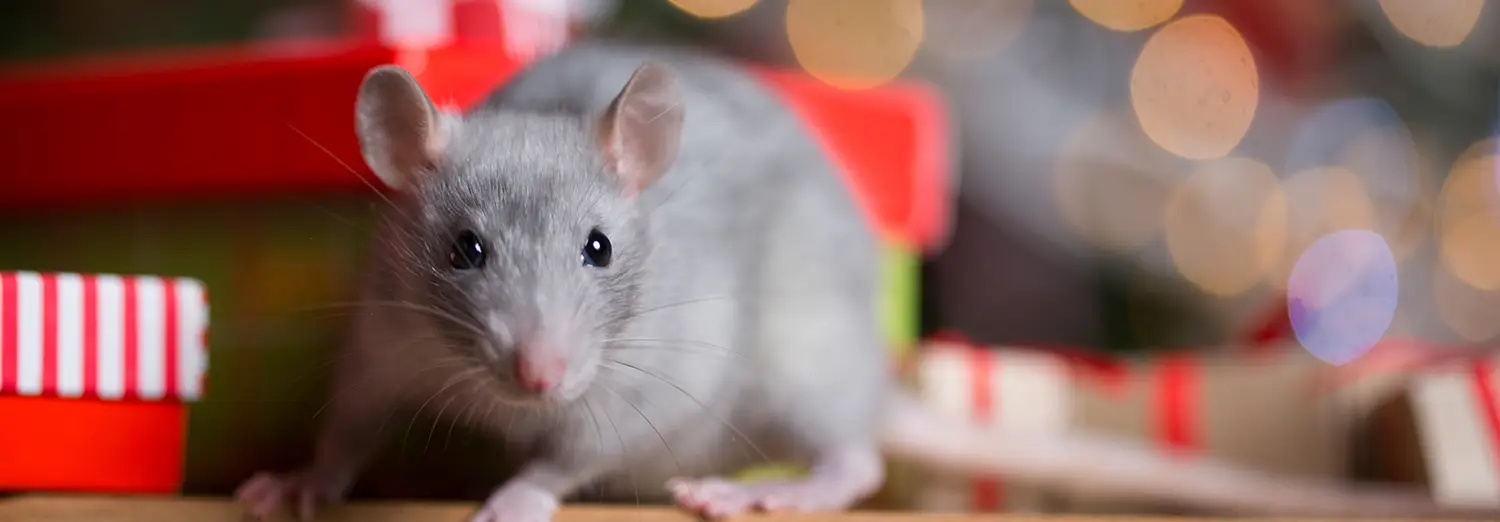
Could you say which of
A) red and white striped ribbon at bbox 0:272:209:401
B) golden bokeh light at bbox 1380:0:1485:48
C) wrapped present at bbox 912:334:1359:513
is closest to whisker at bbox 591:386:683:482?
red and white striped ribbon at bbox 0:272:209:401

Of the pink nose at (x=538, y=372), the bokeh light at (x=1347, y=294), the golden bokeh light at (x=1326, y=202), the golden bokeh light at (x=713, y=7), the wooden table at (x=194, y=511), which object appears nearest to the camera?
the pink nose at (x=538, y=372)

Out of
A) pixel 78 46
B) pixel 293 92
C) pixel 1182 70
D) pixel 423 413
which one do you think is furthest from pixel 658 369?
pixel 78 46

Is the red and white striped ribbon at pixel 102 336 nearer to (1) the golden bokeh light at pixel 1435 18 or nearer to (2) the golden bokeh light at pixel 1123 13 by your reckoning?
(1) the golden bokeh light at pixel 1435 18

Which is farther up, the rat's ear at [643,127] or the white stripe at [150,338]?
the rat's ear at [643,127]

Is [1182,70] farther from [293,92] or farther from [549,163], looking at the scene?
[293,92]

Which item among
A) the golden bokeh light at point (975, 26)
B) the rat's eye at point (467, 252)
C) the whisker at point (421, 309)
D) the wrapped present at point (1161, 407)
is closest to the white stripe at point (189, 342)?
the whisker at point (421, 309)

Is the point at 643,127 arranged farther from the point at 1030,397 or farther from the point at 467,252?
the point at 1030,397

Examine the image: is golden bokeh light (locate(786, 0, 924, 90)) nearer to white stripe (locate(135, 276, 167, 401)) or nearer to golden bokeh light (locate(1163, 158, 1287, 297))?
golden bokeh light (locate(1163, 158, 1287, 297))
